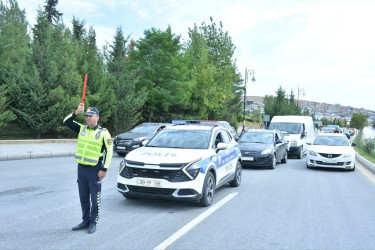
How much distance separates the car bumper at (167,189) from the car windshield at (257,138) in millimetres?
9453

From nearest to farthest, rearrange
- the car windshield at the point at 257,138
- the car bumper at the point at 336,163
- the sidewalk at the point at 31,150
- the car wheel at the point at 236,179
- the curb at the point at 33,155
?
the car wheel at the point at 236,179 < the car bumper at the point at 336,163 < the curb at the point at 33,155 < the sidewalk at the point at 31,150 < the car windshield at the point at 257,138

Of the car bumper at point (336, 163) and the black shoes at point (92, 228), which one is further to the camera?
the car bumper at point (336, 163)

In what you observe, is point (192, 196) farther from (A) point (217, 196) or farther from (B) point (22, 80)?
(B) point (22, 80)

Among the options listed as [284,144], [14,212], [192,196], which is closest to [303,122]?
[284,144]

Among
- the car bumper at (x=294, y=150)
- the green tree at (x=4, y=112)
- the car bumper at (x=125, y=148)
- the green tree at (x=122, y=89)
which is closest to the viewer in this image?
the car bumper at (x=125, y=148)

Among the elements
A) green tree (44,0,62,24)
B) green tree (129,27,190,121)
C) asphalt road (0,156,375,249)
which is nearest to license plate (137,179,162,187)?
asphalt road (0,156,375,249)

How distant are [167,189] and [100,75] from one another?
21997mm

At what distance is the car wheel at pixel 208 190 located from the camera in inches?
288

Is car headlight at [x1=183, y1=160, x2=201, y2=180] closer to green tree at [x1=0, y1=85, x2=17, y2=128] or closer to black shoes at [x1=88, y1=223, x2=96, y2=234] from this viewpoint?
black shoes at [x1=88, y1=223, x2=96, y2=234]

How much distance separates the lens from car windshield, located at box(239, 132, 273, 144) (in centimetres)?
1623

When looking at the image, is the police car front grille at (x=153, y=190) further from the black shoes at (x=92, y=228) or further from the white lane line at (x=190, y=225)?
the black shoes at (x=92, y=228)

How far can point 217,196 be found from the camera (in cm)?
878

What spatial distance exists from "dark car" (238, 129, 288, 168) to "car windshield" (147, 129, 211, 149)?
20.4ft

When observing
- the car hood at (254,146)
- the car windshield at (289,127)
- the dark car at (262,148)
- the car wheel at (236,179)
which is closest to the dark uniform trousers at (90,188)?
the car wheel at (236,179)
